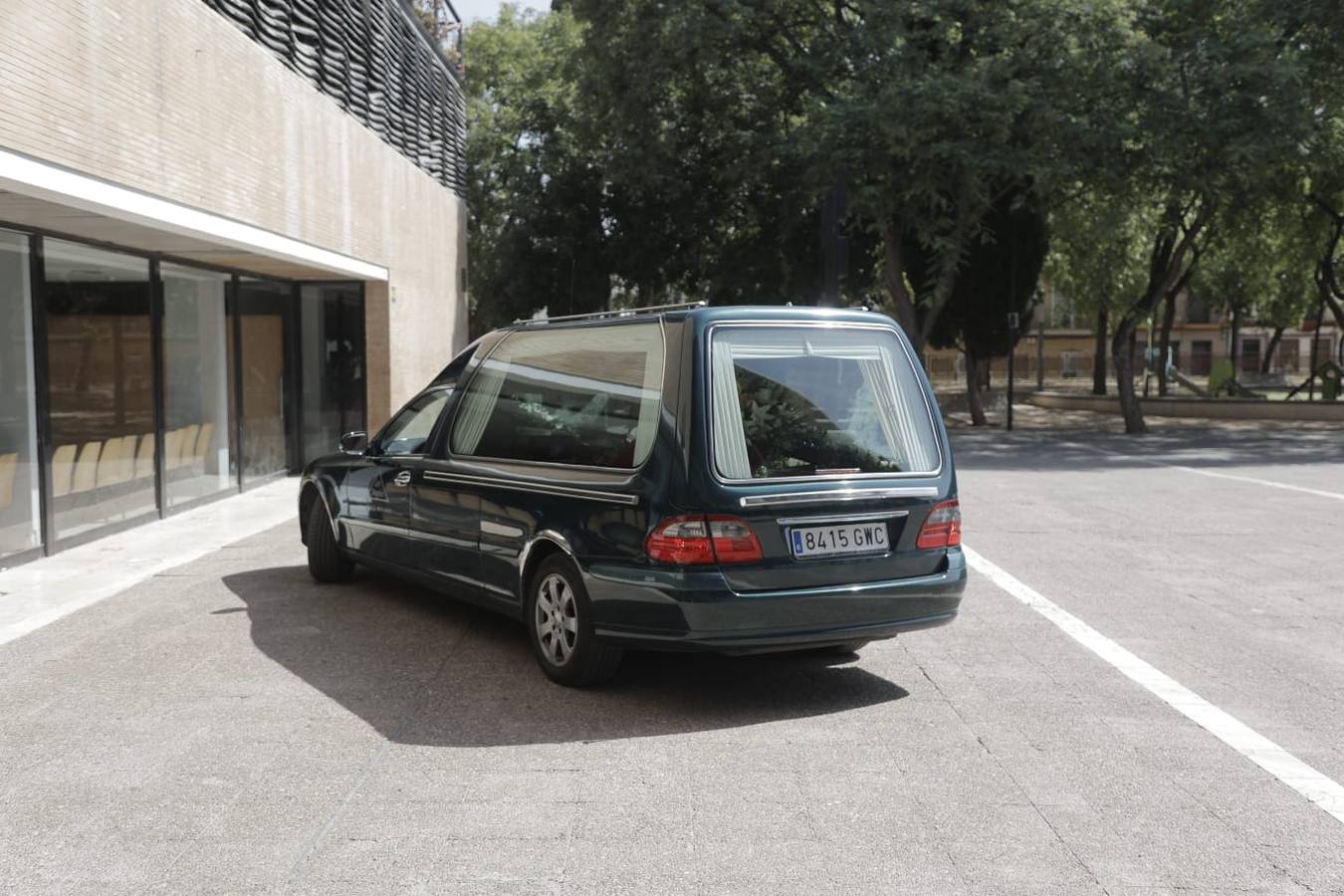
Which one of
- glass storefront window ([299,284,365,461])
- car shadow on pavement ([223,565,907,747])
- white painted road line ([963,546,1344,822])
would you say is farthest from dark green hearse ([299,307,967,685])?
glass storefront window ([299,284,365,461])

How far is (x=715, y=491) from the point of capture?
5586 mm

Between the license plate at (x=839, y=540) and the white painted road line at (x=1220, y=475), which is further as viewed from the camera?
the white painted road line at (x=1220, y=475)

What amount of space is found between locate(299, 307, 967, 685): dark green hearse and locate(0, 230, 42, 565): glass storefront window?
4.92m

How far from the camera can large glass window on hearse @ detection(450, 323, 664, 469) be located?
5.96m

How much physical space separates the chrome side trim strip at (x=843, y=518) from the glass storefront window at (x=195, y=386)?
30.1ft

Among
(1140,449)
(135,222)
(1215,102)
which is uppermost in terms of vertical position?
(1215,102)

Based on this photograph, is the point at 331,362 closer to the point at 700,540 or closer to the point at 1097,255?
the point at 700,540

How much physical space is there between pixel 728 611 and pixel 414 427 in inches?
116

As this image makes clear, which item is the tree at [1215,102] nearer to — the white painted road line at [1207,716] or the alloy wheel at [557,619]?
the white painted road line at [1207,716]

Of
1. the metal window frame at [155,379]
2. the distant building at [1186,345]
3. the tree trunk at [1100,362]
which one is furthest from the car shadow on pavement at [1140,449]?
the distant building at [1186,345]

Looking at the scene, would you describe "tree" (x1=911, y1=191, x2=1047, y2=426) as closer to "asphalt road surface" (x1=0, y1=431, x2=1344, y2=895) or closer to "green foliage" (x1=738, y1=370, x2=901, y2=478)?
"asphalt road surface" (x1=0, y1=431, x2=1344, y2=895)

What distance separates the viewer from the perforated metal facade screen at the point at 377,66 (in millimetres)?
14469

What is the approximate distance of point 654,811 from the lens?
4.44 m

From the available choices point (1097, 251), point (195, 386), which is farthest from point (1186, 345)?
point (195, 386)
